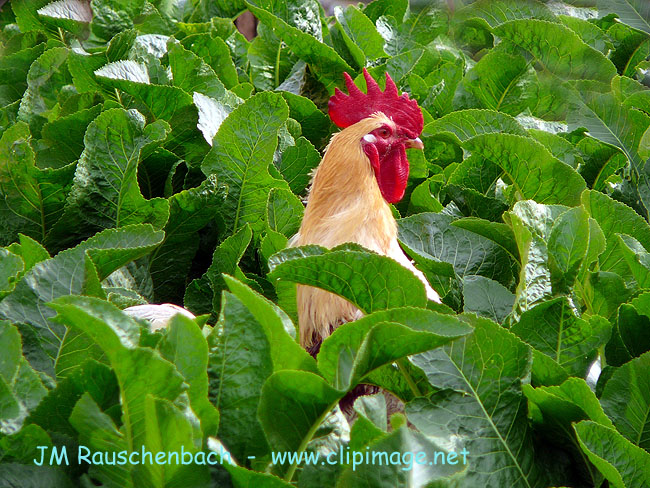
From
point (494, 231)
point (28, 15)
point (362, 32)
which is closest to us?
point (494, 231)

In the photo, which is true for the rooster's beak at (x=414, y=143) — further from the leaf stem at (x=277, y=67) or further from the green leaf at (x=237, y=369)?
the green leaf at (x=237, y=369)

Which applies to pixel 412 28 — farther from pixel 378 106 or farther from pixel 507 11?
pixel 378 106

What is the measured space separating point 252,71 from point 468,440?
2510mm

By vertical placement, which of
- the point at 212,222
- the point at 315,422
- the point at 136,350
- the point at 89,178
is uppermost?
the point at 136,350

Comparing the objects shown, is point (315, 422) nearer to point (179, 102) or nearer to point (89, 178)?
point (89, 178)

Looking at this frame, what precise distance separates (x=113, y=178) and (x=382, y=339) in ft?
4.53

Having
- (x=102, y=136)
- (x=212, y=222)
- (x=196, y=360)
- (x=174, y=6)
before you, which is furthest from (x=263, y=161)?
(x=174, y=6)

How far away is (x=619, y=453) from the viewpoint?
1596 mm

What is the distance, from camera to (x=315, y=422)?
1499 mm

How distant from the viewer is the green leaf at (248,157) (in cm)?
265

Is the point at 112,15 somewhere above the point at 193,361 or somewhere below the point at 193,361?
below

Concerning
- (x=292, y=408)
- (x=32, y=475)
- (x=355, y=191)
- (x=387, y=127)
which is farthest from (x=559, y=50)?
(x=32, y=475)

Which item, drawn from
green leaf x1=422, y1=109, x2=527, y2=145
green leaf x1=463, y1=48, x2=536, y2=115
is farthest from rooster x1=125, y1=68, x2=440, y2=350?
green leaf x1=463, y1=48, x2=536, y2=115

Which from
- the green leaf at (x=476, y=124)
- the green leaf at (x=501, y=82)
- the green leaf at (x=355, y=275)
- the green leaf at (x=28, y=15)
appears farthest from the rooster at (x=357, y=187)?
the green leaf at (x=28, y=15)
